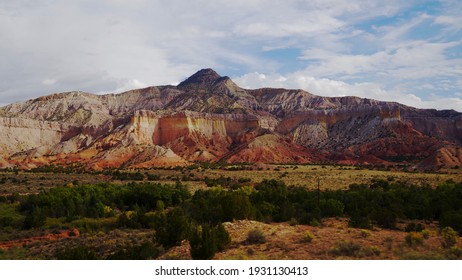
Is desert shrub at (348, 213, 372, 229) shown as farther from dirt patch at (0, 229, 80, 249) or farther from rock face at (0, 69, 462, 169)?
rock face at (0, 69, 462, 169)

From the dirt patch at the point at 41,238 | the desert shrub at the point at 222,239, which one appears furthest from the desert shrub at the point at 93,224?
the desert shrub at the point at 222,239

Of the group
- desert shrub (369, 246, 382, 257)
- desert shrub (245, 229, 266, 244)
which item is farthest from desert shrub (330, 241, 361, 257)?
desert shrub (245, 229, 266, 244)

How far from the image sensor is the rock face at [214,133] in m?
103

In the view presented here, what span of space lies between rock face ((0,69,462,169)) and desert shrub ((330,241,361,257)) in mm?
70269

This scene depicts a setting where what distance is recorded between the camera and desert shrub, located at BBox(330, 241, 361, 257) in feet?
47.7

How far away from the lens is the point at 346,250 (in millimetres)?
14781

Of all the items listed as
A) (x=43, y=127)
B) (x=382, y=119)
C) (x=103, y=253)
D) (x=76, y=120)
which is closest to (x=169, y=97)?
(x=76, y=120)

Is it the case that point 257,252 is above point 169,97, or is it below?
below

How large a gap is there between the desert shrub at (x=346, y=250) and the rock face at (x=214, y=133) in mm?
70269

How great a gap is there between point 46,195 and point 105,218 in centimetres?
788

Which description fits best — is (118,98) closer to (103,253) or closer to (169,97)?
(169,97)

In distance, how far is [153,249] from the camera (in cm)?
1675

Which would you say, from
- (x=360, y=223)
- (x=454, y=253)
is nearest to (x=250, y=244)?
(x=454, y=253)

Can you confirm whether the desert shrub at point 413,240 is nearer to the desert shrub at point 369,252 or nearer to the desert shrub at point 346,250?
the desert shrub at point 369,252
